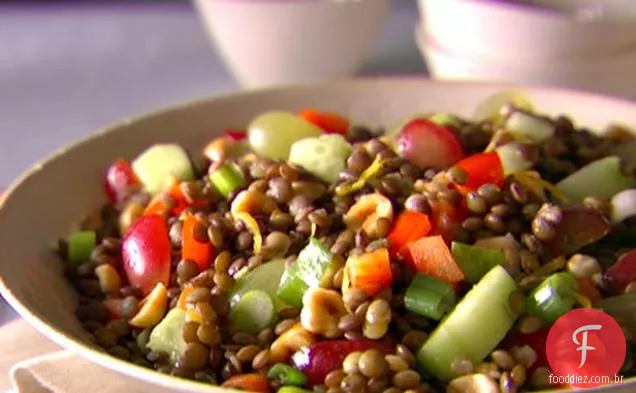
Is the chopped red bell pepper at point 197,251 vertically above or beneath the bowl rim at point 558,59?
above

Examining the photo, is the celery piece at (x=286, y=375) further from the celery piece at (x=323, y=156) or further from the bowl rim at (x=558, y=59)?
the bowl rim at (x=558, y=59)

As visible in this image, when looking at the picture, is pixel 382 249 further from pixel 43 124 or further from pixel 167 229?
pixel 43 124

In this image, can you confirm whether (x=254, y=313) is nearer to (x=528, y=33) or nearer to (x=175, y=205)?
(x=175, y=205)

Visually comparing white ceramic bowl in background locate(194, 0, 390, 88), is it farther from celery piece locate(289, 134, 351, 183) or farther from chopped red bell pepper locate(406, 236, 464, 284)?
chopped red bell pepper locate(406, 236, 464, 284)

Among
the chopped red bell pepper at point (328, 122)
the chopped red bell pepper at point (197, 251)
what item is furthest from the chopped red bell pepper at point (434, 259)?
the chopped red bell pepper at point (328, 122)

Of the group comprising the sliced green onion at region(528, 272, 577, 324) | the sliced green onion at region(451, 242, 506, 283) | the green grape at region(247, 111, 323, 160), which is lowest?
the sliced green onion at region(528, 272, 577, 324)

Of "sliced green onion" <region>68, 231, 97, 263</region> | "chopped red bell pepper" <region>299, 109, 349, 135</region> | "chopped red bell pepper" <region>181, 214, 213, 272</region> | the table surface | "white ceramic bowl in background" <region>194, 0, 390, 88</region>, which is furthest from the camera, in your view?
the table surface

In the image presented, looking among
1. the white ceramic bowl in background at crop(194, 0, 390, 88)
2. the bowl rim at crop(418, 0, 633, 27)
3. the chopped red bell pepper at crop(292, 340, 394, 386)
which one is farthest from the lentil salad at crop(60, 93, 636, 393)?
the white ceramic bowl in background at crop(194, 0, 390, 88)

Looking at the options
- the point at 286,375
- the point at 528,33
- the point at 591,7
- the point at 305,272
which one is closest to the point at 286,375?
the point at 286,375
